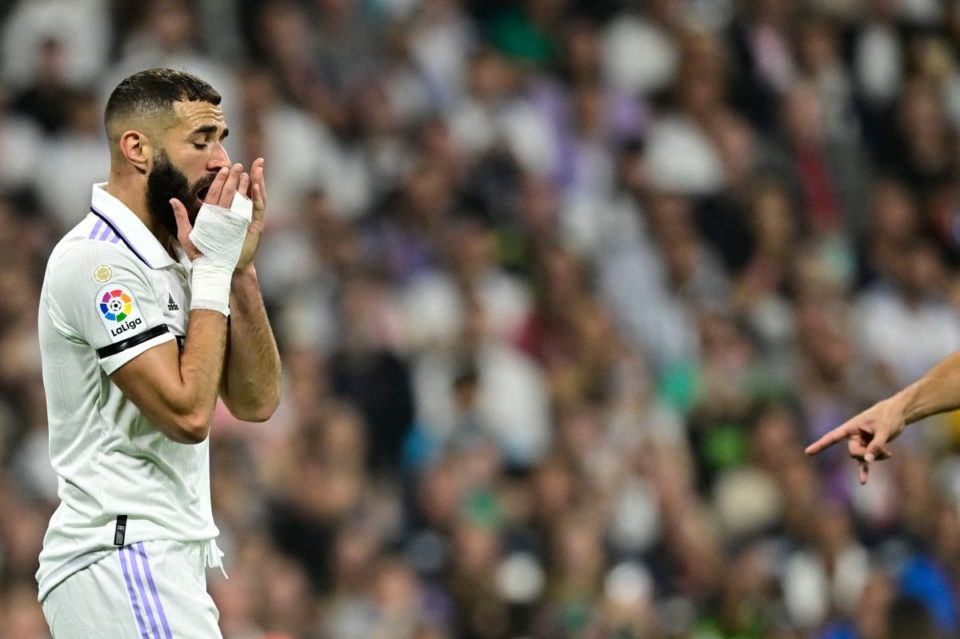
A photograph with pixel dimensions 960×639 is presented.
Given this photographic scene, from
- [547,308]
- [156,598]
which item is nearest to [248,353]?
[156,598]

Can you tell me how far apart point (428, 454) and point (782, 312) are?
329cm

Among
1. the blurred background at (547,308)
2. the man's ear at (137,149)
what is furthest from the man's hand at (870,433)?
the blurred background at (547,308)

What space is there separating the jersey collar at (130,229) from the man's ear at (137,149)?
11 cm

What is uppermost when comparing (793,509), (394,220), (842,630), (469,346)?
(394,220)

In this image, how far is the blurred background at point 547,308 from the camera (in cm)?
872

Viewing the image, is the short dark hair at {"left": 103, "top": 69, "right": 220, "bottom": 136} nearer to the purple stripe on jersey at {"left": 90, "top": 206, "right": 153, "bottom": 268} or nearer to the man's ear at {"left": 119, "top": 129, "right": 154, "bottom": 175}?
the man's ear at {"left": 119, "top": 129, "right": 154, "bottom": 175}

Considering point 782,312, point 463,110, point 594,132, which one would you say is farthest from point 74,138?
point 782,312

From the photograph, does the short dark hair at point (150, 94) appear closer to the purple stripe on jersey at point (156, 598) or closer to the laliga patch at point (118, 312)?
the laliga patch at point (118, 312)

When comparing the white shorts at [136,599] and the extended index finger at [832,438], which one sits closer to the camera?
the white shorts at [136,599]

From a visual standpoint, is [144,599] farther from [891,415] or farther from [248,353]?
[891,415]

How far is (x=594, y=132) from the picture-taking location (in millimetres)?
11898

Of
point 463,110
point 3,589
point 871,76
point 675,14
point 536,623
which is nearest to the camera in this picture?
point 3,589

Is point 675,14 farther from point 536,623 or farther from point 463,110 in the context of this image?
point 536,623

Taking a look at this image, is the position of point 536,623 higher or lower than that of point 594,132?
lower
